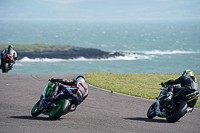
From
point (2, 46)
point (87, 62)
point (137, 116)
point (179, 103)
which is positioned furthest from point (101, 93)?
point (2, 46)

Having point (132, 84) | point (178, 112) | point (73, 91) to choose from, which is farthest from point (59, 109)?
point (132, 84)

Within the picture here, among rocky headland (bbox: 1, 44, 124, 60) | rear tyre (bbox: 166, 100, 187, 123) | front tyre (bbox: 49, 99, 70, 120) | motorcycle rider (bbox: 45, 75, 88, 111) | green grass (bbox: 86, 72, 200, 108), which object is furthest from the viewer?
rocky headland (bbox: 1, 44, 124, 60)

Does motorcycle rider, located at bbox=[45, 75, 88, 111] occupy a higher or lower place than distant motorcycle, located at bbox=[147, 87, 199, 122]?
higher

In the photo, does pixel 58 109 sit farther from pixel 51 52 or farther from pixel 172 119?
pixel 51 52

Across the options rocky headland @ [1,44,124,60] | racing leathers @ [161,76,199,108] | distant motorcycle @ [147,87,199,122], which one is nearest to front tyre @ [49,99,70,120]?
distant motorcycle @ [147,87,199,122]

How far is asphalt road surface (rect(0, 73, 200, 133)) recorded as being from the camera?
9716 millimetres

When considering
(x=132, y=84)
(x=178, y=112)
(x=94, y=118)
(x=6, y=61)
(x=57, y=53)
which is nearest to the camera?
(x=178, y=112)

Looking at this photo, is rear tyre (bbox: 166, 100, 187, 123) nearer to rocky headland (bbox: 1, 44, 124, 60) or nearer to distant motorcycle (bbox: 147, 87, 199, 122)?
distant motorcycle (bbox: 147, 87, 199, 122)

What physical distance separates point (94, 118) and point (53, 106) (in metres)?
1.59

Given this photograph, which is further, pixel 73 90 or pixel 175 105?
pixel 175 105

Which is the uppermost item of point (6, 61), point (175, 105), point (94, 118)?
point (6, 61)

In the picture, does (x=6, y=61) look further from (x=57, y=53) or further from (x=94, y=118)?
(x=57, y=53)

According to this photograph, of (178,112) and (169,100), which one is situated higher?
(169,100)

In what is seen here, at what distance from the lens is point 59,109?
405 inches
